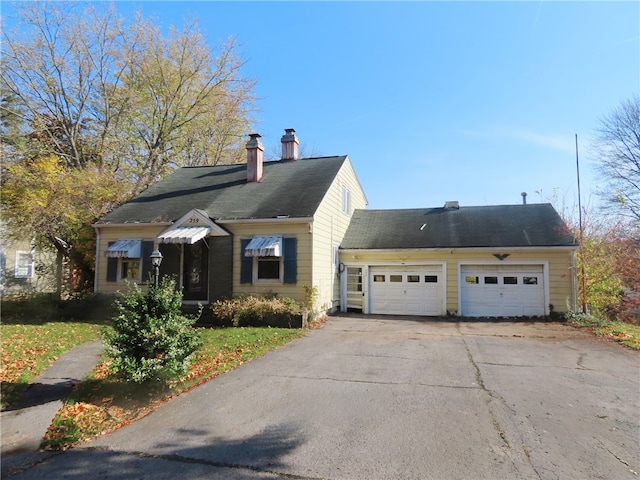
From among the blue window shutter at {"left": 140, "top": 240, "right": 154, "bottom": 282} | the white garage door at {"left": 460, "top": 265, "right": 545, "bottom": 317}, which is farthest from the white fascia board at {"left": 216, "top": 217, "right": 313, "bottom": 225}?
the white garage door at {"left": 460, "top": 265, "right": 545, "bottom": 317}

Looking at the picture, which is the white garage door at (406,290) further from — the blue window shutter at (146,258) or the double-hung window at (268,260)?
the blue window shutter at (146,258)

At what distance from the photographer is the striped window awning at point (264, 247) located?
13.1m

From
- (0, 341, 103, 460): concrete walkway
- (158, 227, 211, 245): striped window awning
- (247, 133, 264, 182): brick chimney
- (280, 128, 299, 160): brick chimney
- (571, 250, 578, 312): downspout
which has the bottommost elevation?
(0, 341, 103, 460): concrete walkway

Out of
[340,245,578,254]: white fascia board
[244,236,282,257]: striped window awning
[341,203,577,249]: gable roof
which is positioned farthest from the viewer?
[341,203,577,249]: gable roof

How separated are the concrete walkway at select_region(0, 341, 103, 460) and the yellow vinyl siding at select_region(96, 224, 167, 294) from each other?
6.94m

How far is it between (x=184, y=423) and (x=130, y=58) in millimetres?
23518

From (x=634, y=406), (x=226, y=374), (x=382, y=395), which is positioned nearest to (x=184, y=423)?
(x=226, y=374)

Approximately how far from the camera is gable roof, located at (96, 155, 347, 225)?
47.2 ft

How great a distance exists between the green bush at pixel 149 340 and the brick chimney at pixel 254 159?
1120 centimetres

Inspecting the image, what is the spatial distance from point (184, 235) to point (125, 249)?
316 centimetres

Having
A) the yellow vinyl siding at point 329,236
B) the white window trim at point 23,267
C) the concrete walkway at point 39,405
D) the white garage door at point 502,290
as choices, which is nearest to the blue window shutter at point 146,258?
the concrete walkway at point 39,405

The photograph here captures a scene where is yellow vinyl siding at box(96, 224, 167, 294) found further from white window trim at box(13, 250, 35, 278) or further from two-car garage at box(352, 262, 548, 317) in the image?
two-car garage at box(352, 262, 548, 317)

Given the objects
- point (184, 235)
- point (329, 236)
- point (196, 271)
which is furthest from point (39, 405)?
point (329, 236)

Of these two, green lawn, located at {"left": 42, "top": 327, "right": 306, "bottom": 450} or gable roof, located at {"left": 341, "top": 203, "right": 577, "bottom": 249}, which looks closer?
green lawn, located at {"left": 42, "top": 327, "right": 306, "bottom": 450}
